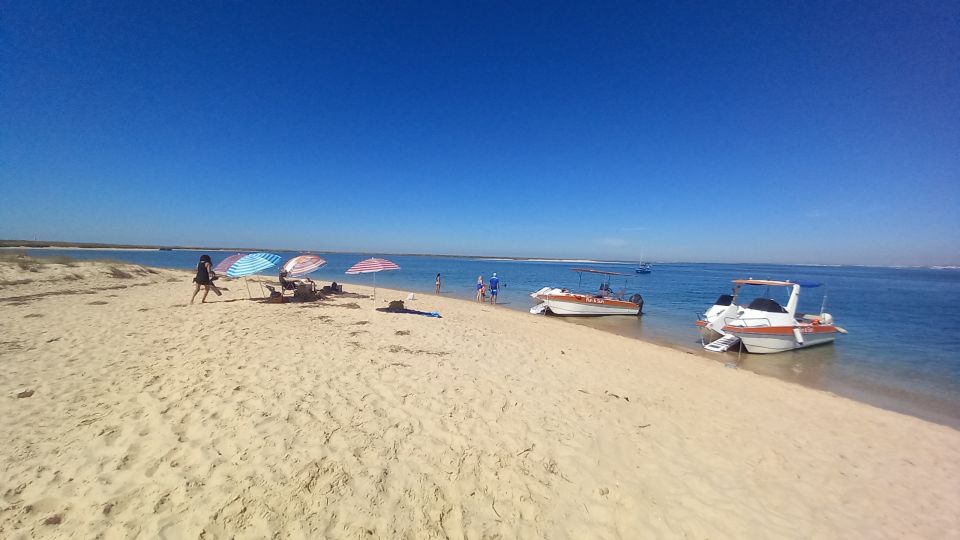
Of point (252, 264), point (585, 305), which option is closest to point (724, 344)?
point (585, 305)

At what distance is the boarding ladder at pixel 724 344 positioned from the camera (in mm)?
13037

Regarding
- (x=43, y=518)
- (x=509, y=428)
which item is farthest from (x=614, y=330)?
(x=43, y=518)

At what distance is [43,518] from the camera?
2.74m

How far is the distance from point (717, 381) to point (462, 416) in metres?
7.15

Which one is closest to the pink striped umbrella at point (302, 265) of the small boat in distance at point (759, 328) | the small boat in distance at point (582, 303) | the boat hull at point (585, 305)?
the small boat in distance at point (582, 303)

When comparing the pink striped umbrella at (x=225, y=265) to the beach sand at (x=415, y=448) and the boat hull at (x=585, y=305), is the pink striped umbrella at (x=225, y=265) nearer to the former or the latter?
the beach sand at (x=415, y=448)

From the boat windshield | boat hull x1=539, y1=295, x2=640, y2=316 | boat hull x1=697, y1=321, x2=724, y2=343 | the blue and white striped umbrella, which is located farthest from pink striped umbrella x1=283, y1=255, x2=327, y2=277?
the boat windshield

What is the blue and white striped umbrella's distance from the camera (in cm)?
1177

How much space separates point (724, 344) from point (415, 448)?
13.8 m

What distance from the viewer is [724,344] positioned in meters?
13.1

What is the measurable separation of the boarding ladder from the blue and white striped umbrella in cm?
1663

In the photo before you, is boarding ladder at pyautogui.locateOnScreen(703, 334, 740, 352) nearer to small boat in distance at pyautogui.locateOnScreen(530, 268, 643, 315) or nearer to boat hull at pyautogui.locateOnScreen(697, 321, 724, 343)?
boat hull at pyautogui.locateOnScreen(697, 321, 724, 343)

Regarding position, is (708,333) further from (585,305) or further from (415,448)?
(415,448)

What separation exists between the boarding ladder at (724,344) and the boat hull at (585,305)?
6.61 metres
